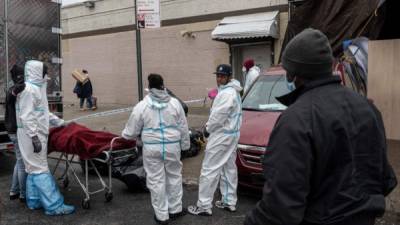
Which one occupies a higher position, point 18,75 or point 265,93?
point 18,75

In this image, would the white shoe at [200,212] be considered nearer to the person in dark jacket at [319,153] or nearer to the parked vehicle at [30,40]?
the person in dark jacket at [319,153]

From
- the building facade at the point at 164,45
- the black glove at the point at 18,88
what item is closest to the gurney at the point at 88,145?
the black glove at the point at 18,88

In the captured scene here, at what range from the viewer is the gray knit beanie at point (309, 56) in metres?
2.06

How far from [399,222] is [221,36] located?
9719 mm

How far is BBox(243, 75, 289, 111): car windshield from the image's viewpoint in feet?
22.9

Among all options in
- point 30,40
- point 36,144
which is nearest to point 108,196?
point 36,144

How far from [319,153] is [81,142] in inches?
161

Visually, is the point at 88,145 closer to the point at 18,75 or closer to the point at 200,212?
the point at 18,75

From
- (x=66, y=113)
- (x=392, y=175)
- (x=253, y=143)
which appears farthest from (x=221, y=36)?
(x=392, y=175)

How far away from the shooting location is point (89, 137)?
566 cm

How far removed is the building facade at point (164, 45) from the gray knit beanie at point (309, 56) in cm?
1182

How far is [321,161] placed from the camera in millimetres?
1946

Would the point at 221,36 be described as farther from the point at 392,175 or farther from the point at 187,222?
the point at 392,175

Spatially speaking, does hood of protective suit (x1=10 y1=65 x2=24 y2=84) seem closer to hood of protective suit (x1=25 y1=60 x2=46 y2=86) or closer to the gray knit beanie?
hood of protective suit (x1=25 y1=60 x2=46 y2=86)
